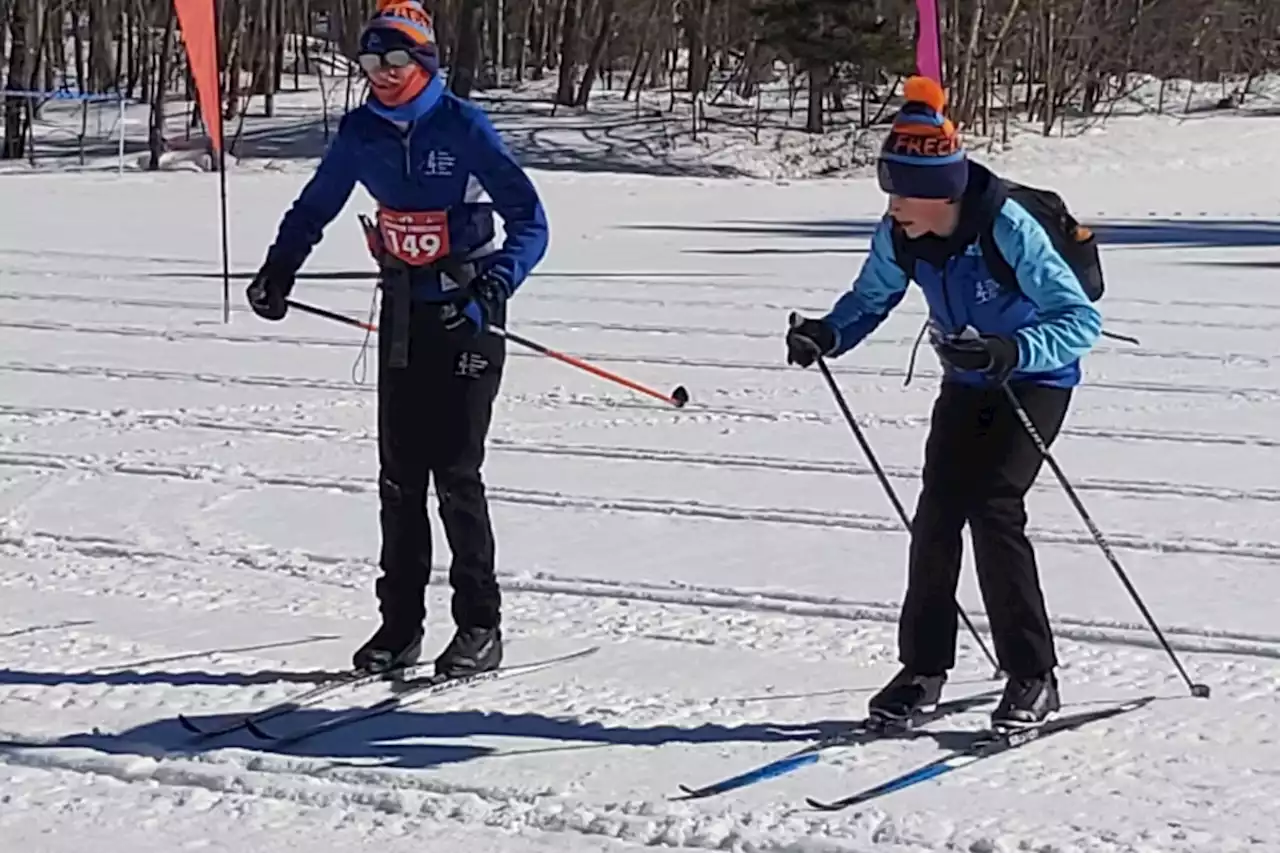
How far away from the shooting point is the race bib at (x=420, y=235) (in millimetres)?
5125

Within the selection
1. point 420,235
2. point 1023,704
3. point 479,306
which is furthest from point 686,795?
point 420,235

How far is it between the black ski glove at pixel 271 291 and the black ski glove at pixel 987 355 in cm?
180

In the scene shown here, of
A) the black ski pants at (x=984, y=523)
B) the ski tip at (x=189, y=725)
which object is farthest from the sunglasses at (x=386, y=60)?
the ski tip at (x=189, y=725)

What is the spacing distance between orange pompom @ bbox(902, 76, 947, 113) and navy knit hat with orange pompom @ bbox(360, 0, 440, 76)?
1180mm

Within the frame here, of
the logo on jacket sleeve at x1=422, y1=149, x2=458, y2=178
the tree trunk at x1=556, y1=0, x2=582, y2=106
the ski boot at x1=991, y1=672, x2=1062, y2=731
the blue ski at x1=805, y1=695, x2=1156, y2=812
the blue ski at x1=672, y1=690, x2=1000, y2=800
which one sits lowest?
the tree trunk at x1=556, y1=0, x2=582, y2=106

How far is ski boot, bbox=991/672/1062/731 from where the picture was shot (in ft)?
15.8

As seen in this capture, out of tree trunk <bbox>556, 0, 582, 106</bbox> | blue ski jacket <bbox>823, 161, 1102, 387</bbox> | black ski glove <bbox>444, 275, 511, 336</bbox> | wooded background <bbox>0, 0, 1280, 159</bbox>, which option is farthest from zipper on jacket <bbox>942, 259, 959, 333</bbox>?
tree trunk <bbox>556, 0, 582, 106</bbox>

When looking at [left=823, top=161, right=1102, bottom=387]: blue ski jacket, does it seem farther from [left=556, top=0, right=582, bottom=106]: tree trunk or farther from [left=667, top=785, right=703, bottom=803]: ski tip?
[left=556, top=0, right=582, bottom=106]: tree trunk

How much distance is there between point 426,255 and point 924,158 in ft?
4.34

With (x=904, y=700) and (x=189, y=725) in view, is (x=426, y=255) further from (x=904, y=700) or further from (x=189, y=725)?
(x=904, y=700)

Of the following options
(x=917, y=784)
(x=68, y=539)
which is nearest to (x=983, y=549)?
(x=917, y=784)

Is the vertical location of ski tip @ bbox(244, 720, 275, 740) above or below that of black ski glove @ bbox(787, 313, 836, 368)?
below

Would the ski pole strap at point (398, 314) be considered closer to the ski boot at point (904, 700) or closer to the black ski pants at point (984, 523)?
the black ski pants at point (984, 523)

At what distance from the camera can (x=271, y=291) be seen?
5270mm
